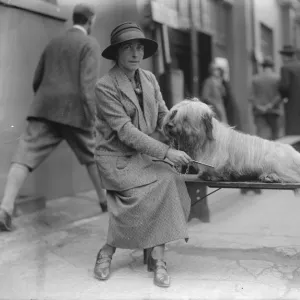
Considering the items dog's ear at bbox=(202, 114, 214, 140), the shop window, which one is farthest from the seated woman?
the shop window

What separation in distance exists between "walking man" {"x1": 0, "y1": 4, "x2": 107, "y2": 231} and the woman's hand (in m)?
1.81

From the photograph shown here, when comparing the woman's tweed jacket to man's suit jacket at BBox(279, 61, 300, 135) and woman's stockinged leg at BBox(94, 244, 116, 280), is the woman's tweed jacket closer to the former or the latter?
woman's stockinged leg at BBox(94, 244, 116, 280)

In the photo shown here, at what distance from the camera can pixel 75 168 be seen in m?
6.38

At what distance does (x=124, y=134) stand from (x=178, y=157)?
403 mm

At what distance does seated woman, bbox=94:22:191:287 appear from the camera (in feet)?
11.3

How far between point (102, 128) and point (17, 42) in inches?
80.7

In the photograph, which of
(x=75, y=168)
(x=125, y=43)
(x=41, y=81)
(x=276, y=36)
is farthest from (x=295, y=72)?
(x=276, y=36)

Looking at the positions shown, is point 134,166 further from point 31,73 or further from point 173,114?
point 31,73

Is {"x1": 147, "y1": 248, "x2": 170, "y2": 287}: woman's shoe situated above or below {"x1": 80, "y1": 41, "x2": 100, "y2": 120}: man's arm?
below

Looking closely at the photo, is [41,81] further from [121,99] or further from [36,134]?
[121,99]

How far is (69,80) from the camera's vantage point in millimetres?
5109

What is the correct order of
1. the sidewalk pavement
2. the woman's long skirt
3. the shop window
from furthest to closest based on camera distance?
the shop window
the woman's long skirt
the sidewalk pavement

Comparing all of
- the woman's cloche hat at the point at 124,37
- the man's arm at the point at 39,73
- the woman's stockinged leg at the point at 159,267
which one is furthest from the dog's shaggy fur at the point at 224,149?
the man's arm at the point at 39,73

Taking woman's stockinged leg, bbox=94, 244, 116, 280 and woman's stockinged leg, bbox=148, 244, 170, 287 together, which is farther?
woman's stockinged leg, bbox=94, 244, 116, 280
